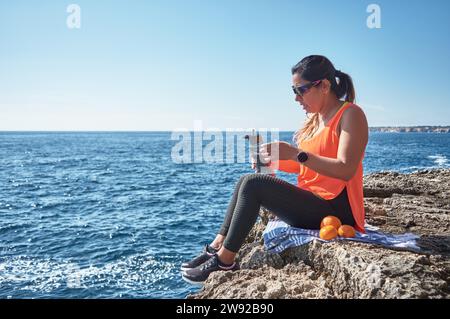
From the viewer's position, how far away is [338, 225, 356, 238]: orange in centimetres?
401

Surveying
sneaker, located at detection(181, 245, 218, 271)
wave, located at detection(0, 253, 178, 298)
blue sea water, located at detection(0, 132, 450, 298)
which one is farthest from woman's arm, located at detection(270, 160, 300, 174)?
wave, located at detection(0, 253, 178, 298)

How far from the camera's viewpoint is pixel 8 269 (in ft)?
41.1

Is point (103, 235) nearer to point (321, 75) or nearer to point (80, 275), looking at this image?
point (80, 275)

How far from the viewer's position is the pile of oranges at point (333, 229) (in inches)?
156

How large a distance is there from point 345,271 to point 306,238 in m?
0.67

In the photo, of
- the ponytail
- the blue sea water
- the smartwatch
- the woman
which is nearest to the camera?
the smartwatch

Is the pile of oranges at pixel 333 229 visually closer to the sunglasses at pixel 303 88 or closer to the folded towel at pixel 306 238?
the folded towel at pixel 306 238

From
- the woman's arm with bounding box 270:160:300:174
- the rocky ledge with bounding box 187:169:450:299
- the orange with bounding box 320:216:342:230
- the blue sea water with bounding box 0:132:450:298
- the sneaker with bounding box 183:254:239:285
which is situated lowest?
the blue sea water with bounding box 0:132:450:298

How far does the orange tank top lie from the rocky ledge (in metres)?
0.48

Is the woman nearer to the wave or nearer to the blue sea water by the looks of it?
the blue sea water

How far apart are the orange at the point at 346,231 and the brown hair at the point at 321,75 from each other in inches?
43.6

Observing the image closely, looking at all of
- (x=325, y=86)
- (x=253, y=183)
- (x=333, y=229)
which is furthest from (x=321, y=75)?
(x=333, y=229)
